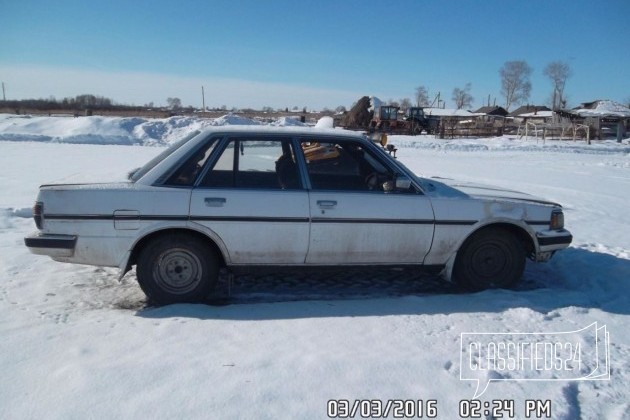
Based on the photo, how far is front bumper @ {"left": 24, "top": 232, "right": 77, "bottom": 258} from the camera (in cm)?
354

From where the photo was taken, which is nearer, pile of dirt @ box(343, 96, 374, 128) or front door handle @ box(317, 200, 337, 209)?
front door handle @ box(317, 200, 337, 209)

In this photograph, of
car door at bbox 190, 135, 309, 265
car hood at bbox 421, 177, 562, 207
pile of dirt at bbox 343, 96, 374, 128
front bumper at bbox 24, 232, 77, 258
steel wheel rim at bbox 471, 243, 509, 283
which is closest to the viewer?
front bumper at bbox 24, 232, 77, 258

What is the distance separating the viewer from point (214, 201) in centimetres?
364

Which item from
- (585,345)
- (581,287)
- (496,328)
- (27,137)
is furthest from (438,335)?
(27,137)

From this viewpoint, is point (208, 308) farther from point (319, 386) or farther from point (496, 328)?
point (496, 328)

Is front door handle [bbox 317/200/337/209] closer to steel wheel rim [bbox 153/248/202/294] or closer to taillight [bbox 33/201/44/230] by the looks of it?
steel wheel rim [bbox 153/248/202/294]

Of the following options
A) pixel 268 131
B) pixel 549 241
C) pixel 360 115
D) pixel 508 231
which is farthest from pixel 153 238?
pixel 360 115

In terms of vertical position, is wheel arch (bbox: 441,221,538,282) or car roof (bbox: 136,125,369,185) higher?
car roof (bbox: 136,125,369,185)

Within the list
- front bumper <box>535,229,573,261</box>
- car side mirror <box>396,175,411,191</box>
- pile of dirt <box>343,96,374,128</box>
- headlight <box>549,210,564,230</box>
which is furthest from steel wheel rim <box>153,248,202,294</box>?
pile of dirt <box>343,96,374,128</box>

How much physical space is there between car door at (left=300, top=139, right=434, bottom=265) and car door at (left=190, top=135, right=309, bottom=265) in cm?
13

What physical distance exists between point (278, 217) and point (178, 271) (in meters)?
0.96

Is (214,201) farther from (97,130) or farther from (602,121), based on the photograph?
(602,121)

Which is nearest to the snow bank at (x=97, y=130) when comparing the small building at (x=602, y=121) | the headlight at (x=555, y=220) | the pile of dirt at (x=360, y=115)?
the pile of dirt at (x=360, y=115)

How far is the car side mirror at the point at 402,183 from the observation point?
3.83m
